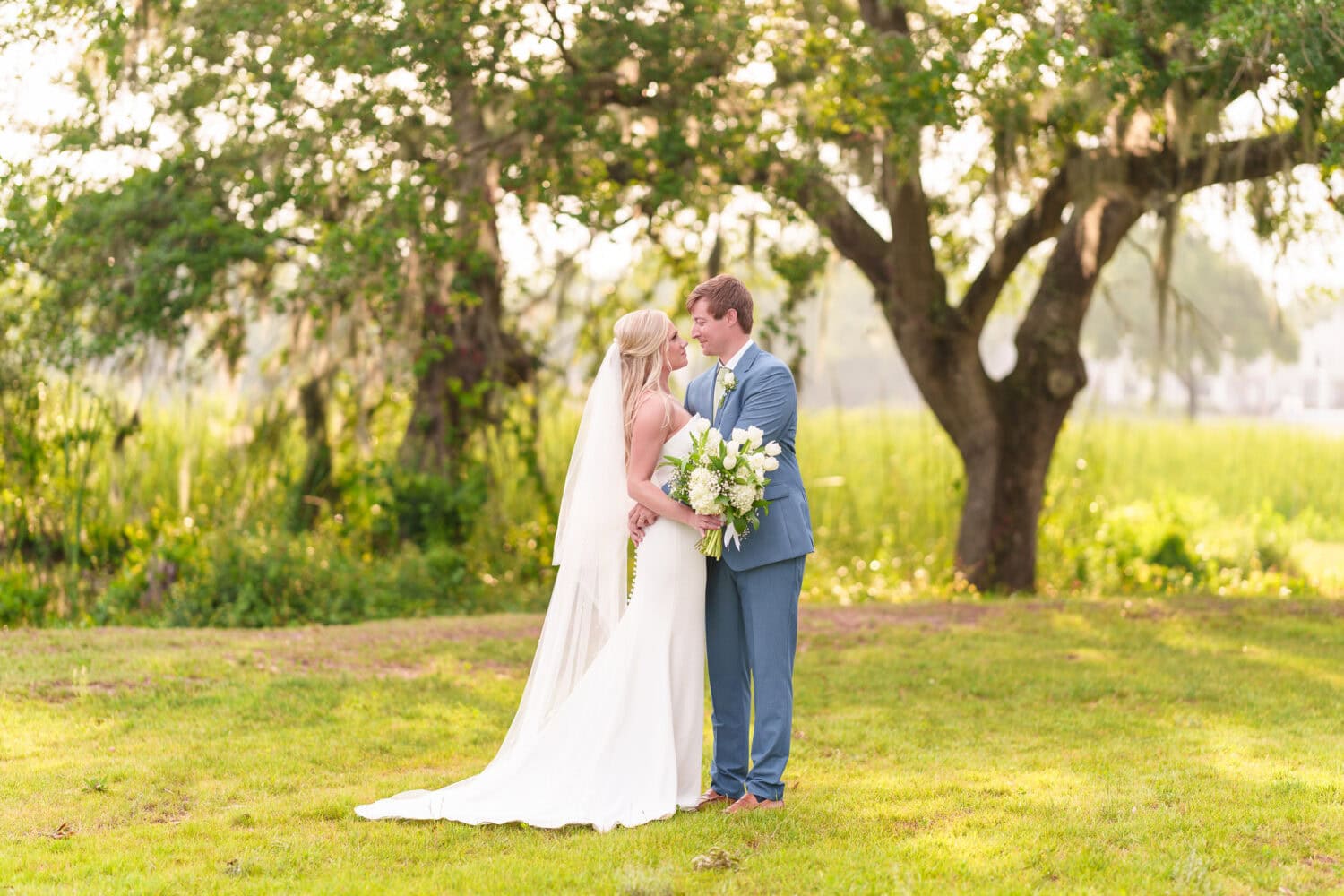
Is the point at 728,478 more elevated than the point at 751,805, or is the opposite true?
the point at 728,478

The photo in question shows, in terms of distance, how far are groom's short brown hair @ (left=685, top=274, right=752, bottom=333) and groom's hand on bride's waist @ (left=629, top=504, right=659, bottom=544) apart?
767 mm

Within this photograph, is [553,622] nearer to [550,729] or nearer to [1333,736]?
[550,729]

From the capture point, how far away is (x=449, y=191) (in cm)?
1060

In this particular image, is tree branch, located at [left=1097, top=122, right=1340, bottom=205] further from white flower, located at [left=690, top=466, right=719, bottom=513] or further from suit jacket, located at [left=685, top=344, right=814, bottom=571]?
white flower, located at [left=690, top=466, right=719, bottom=513]

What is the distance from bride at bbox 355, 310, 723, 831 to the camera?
4.89 meters

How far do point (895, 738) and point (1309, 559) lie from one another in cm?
1055

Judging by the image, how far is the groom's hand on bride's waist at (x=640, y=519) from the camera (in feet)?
16.5

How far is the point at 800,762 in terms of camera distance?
6.10 metres

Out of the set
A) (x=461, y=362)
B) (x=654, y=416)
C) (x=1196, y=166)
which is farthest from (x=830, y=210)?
(x=654, y=416)

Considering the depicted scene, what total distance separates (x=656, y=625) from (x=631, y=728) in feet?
1.27

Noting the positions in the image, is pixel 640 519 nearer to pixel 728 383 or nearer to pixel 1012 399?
pixel 728 383

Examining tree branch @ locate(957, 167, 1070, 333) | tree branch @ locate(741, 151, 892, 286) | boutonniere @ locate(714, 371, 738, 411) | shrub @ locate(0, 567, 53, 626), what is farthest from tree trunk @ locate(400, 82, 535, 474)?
boutonniere @ locate(714, 371, 738, 411)

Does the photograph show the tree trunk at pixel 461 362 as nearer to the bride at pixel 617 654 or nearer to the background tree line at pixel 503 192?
the background tree line at pixel 503 192

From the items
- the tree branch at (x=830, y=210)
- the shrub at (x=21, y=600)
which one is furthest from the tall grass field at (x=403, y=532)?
the tree branch at (x=830, y=210)
